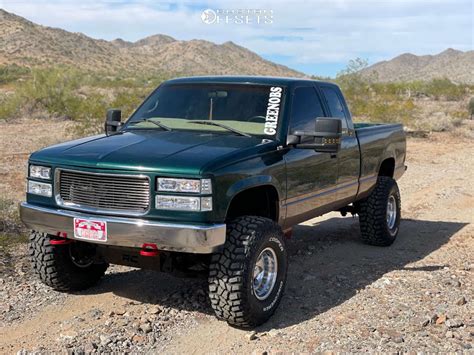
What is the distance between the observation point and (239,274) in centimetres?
451

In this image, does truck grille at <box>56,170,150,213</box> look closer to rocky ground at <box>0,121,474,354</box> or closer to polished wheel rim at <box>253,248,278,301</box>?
rocky ground at <box>0,121,474,354</box>

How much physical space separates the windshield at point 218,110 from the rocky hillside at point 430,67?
71.1 m

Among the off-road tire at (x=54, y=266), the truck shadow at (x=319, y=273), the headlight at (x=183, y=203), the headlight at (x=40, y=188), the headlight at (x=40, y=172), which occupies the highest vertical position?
the headlight at (x=40, y=172)

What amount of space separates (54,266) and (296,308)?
2067 millimetres

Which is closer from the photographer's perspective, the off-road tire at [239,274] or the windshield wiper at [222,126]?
the off-road tire at [239,274]

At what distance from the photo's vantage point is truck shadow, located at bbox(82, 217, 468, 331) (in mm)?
5324

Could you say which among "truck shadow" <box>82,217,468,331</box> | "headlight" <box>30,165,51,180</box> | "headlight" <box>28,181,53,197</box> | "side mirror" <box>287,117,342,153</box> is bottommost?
"truck shadow" <box>82,217,468,331</box>

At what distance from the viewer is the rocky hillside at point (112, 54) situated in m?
67.4

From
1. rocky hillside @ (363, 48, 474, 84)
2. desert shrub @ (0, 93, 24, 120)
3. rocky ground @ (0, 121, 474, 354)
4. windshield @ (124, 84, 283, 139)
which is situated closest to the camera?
rocky ground @ (0, 121, 474, 354)

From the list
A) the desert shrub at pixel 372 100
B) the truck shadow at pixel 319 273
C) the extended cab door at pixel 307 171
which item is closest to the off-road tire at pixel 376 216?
the truck shadow at pixel 319 273

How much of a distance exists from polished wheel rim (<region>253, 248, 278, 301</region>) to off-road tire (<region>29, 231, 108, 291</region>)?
164cm

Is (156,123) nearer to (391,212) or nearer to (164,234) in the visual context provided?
(164,234)

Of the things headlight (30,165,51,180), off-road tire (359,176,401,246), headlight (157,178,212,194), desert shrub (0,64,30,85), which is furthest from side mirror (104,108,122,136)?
desert shrub (0,64,30,85)

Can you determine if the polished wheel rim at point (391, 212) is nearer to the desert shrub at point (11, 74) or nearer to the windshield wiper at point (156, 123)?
the windshield wiper at point (156, 123)
